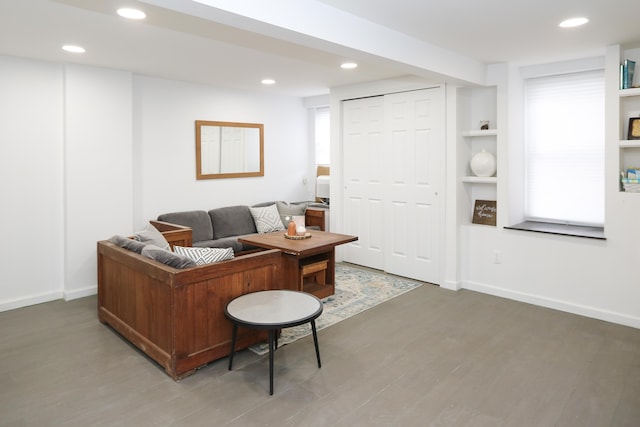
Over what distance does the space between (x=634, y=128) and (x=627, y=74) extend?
0.44 metres

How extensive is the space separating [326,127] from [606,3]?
4335 millimetres

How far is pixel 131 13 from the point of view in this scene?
2.75 m

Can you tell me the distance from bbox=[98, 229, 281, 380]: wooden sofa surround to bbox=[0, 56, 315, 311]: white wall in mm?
1282

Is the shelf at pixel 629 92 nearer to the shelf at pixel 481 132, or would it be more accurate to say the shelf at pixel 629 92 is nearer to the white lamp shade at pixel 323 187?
the shelf at pixel 481 132

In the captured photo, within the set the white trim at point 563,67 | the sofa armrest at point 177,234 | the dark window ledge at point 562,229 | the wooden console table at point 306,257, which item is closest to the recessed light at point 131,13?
the wooden console table at point 306,257

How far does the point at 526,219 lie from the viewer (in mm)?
4652

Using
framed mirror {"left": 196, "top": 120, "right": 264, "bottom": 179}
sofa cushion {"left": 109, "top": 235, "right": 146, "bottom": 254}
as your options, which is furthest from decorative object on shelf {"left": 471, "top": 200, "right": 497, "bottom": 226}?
sofa cushion {"left": 109, "top": 235, "right": 146, "bottom": 254}

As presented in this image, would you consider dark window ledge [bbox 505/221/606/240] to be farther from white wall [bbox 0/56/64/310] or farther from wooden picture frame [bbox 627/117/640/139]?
white wall [bbox 0/56/64/310]

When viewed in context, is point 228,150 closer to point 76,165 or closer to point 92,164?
point 92,164

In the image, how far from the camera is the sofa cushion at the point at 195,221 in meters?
5.06

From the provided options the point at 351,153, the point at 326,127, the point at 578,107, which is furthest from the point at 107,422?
the point at 326,127

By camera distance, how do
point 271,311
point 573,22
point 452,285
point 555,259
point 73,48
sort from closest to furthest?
point 271,311
point 573,22
point 73,48
point 555,259
point 452,285

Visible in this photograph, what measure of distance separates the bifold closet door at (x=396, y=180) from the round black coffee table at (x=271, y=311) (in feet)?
7.54

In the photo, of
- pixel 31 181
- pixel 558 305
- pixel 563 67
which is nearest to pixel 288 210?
pixel 31 181
